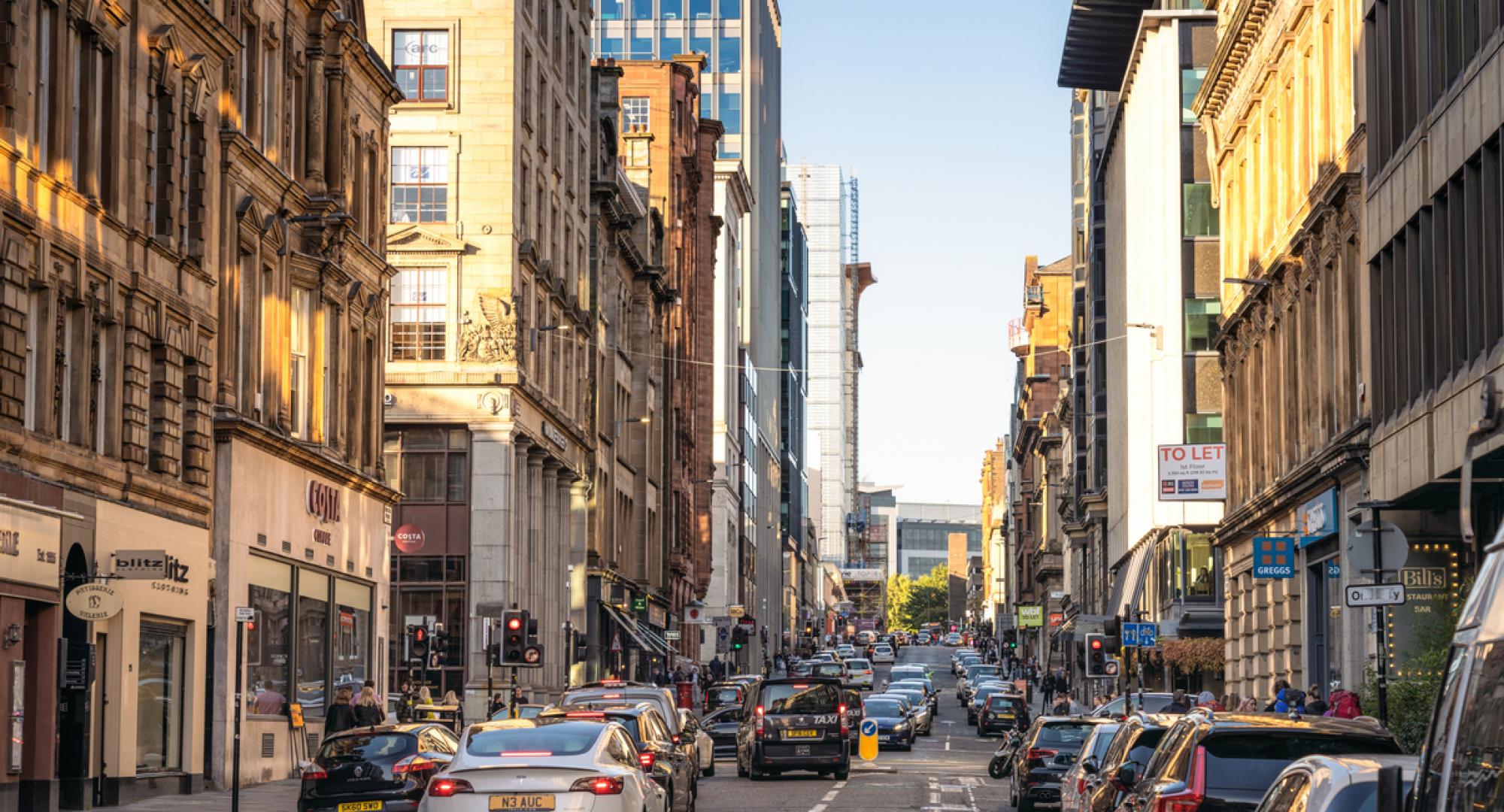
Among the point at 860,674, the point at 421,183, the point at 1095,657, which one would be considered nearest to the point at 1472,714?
the point at 1095,657

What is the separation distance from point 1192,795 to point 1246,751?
0.59 meters

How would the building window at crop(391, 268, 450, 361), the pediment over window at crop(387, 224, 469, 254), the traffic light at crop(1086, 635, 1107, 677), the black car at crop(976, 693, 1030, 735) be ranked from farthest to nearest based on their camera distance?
the black car at crop(976, 693, 1030, 735) → the building window at crop(391, 268, 450, 361) → the pediment over window at crop(387, 224, 469, 254) → the traffic light at crop(1086, 635, 1107, 677)

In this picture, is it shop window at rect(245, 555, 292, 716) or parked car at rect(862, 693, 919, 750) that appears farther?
parked car at rect(862, 693, 919, 750)

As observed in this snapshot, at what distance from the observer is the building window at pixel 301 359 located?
135 ft

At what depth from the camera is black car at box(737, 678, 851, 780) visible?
124 feet

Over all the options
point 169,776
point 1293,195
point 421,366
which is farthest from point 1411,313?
point 421,366

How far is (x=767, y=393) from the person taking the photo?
157375 mm

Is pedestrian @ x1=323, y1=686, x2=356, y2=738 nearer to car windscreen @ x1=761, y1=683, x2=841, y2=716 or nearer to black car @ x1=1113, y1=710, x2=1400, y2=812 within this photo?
car windscreen @ x1=761, y1=683, x2=841, y2=716

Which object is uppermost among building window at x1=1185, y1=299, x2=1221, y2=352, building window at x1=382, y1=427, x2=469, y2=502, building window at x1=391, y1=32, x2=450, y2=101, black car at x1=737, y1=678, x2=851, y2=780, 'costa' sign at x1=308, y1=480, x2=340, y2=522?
building window at x1=391, y1=32, x2=450, y2=101

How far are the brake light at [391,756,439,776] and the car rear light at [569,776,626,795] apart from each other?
631 centimetres

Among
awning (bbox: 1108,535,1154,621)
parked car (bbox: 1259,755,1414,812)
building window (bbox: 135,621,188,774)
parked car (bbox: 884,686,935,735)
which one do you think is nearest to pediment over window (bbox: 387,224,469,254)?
parked car (bbox: 884,686,935,735)

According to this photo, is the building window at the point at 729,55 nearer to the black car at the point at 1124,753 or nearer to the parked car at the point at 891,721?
the parked car at the point at 891,721

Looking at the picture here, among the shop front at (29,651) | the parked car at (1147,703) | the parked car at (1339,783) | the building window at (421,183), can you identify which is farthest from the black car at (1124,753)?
the building window at (421,183)

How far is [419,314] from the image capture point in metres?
58.0
